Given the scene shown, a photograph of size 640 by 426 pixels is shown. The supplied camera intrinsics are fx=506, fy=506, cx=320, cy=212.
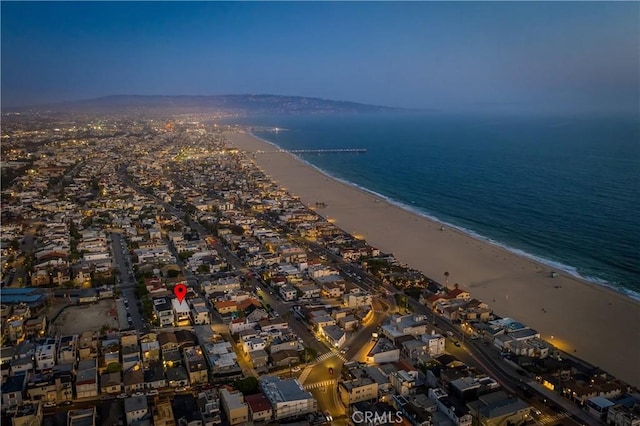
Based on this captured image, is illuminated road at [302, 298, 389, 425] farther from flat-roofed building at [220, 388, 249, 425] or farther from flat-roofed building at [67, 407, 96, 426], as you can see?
flat-roofed building at [67, 407, 96, 426]

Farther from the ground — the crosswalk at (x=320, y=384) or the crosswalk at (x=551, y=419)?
the crosswalk at (x=551, y=419)

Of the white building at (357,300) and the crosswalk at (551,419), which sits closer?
the crosswalk at (551,419)

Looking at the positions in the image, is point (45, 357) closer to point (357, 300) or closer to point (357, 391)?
point (357, 391)

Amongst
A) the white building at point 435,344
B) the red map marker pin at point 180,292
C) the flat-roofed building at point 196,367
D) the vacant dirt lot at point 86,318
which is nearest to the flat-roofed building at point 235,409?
the flat-roofed building at point 196,367

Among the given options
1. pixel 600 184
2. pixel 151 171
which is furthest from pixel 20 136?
pixel 600 184

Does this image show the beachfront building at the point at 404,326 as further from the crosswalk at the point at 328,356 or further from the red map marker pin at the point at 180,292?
the red map marker pin at the point at 180,292

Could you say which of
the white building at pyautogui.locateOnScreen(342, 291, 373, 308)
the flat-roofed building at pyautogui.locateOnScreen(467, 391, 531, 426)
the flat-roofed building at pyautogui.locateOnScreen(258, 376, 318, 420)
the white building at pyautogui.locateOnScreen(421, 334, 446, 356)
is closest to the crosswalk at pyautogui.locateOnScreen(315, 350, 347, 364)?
the flat-roofed building at pyautogui.locateOnScreen(258, 376, 318, 420)
